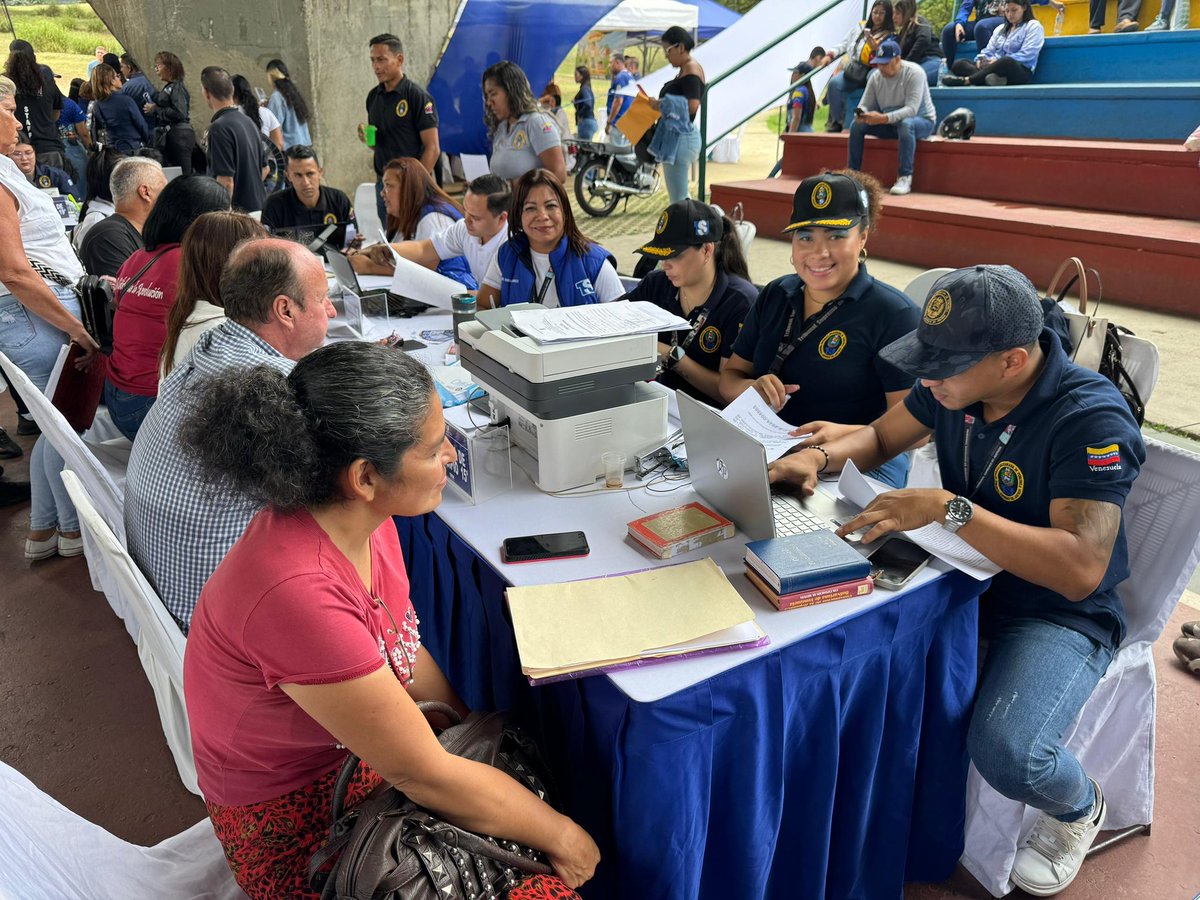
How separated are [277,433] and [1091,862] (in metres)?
1.84

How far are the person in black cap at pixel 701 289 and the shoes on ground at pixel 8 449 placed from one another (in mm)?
3102

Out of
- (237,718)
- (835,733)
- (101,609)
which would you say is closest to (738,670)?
(835,733)

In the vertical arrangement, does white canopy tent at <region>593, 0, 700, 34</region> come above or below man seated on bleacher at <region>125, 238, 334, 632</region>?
above

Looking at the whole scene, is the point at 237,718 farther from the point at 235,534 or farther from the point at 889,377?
the point at 889,377

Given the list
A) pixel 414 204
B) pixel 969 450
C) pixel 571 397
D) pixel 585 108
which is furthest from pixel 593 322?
pixel 585 108

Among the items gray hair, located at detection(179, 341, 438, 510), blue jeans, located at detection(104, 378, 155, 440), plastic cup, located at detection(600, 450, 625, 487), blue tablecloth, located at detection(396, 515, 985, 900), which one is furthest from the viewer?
blue jeans, located at detection(104, 378, 155, 440)

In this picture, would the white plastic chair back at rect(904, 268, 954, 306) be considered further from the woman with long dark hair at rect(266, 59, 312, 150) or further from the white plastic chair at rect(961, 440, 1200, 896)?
the woman with long dark hair at rect(266, 59, 312, 150)

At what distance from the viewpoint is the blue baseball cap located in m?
6.39

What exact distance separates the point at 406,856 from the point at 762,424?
1.29m

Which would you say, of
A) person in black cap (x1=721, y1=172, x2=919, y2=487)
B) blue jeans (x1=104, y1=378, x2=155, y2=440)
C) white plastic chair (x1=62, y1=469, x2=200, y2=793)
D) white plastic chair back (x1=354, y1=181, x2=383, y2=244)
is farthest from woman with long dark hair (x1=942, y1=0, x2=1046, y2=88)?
white plastic chair (x1=62, y1=469, x2=200, y2=793)

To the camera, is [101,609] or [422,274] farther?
[422,274]

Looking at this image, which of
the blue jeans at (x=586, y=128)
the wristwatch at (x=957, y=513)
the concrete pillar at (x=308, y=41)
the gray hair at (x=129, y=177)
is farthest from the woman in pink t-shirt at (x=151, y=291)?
the blue jeans at (x=586, y=128)

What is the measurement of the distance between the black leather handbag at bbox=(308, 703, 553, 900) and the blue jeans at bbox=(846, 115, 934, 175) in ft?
22.0

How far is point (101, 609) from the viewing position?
107 inches
